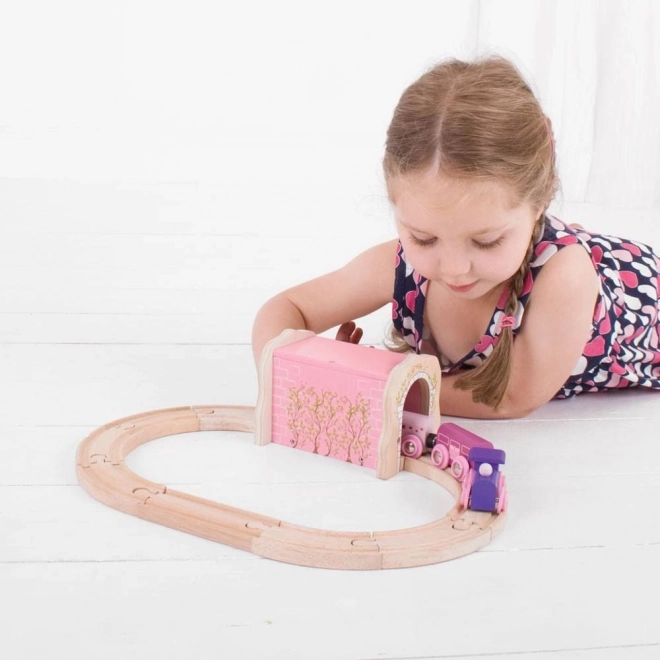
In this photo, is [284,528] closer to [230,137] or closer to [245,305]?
[245,305]

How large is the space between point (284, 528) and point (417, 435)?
0.25 meters

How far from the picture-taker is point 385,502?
3.37 feet

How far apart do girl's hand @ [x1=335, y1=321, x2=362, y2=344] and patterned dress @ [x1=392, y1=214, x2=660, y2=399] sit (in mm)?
57

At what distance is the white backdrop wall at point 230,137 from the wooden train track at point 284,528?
511 millimetres

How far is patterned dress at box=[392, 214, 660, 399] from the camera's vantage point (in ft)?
4.20

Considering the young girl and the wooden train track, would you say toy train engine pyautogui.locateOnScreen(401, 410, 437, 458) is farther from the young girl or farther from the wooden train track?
the young girl

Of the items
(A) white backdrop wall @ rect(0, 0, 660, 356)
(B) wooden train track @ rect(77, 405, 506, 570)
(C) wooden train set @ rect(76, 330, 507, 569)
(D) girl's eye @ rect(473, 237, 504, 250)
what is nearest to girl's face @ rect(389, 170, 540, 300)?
(D) girl's eye @ rect(473, 237, 504, 250)

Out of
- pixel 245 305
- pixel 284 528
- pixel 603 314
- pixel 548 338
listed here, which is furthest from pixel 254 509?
pixel 245 305

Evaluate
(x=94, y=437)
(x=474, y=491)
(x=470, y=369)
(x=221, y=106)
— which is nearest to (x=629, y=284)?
(x=470, y=369)

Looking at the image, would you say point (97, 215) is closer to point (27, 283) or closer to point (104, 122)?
point (27, 283)

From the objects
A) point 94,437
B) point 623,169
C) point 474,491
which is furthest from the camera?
point 623,169

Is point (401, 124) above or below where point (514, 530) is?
above

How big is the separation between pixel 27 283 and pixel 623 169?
1596mm

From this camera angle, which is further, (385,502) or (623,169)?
(623,169)
